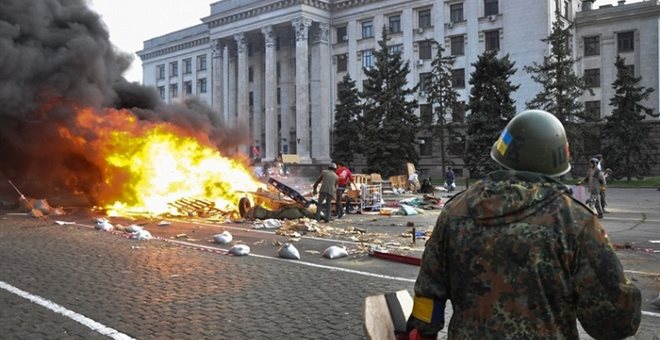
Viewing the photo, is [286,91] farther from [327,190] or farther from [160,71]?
[327,190]

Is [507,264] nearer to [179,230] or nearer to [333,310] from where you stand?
[333,310]

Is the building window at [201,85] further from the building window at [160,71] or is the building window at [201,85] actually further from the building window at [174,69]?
the building window at [160,71]

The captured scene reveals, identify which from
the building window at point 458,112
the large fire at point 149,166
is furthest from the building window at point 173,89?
the large fire at point 149,166

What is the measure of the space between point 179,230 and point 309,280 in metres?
6.64

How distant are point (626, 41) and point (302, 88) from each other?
105ft

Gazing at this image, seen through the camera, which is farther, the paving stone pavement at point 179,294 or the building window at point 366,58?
the building window at point 366,58

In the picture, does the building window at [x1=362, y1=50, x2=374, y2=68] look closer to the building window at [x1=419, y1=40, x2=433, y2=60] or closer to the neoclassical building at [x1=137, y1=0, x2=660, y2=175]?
the neoclassical building at [x1=137, y1=0, x2=660, y2=175]

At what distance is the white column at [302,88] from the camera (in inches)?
2261

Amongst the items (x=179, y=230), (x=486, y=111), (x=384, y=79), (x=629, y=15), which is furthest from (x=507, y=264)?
(x=629, y=15)

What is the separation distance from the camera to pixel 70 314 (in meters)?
5.58

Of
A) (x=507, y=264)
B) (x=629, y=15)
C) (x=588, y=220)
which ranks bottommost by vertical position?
(x=507, y=264)

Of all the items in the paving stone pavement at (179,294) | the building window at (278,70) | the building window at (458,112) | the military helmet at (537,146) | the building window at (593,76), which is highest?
the building window at (278,70)

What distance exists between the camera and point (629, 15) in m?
46.9

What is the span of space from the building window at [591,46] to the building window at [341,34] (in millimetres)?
24637
